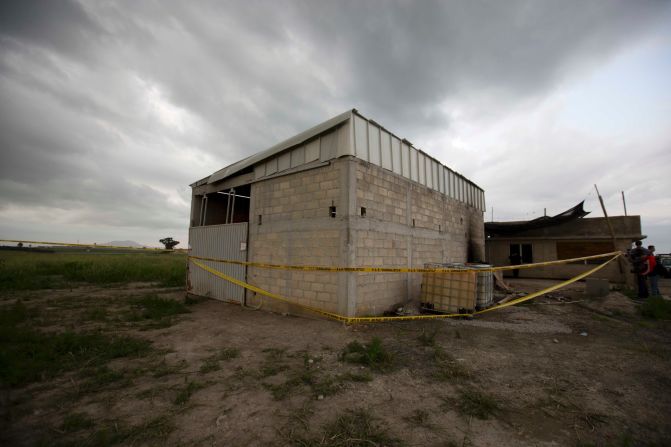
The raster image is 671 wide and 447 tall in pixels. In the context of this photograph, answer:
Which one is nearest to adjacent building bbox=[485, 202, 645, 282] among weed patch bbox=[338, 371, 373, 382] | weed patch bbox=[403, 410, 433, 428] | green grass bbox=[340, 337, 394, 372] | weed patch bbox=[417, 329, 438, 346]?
weed patch bbox=[417, 329, 438, 346]

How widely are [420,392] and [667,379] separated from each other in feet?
11.9

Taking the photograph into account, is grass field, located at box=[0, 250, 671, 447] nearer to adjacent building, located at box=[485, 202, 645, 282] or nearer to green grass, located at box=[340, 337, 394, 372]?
green grass, located at box=[340, 337, 394, 372]

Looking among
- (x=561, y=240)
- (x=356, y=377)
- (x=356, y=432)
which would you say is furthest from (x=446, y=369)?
(x=561, y=240)

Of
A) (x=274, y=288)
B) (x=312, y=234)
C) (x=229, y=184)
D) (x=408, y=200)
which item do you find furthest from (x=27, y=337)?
Result: (x=408, y=200)

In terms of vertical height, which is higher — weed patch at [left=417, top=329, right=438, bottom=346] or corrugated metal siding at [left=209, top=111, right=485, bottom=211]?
corrugated metal siding at [left=209, top=111, right=485, bottom=211]

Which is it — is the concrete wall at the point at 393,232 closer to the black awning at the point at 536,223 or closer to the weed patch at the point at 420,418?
the weed patch at the point at 420,418

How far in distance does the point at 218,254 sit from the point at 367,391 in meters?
8.77

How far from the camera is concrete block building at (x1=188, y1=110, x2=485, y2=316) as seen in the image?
7.35m

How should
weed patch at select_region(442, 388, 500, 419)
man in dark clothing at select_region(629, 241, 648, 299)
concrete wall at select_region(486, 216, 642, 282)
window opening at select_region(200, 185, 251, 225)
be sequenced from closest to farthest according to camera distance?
weed patch at select_region(442, 388, 500, 419) → man in dark clothing at select_region(629, 241, 648, 299) → window opening at select_region(200, 185, 251, 225) → concrete wall at select_region(486, 216, 642, 282)

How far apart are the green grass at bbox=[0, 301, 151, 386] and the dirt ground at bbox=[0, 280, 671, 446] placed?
30cm

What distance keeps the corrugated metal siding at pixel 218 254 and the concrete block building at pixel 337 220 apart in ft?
0.13

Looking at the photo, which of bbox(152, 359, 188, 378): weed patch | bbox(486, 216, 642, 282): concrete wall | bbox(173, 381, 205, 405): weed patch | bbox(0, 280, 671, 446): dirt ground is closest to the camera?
bbox(0, 280, 671, 446): dirt ground

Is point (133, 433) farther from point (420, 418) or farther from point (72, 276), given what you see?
point (72, 276)

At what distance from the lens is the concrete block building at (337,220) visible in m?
7.35
